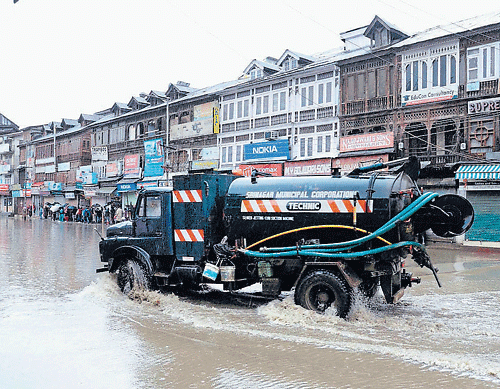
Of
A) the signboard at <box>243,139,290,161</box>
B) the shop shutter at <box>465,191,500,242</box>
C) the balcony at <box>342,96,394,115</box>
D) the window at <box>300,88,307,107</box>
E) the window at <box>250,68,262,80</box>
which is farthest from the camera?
the window at <box>250,68,262,80</box>

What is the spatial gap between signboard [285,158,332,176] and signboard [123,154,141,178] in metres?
19.7

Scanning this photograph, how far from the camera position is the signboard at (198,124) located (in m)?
39.2

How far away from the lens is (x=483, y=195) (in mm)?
24734

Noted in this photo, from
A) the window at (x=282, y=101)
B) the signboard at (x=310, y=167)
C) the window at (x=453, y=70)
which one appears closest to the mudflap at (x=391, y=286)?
the window at (x=453, y=70)

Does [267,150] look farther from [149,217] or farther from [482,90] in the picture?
[149,217]

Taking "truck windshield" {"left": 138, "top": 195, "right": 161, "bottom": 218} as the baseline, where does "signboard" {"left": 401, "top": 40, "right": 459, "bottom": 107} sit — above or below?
above

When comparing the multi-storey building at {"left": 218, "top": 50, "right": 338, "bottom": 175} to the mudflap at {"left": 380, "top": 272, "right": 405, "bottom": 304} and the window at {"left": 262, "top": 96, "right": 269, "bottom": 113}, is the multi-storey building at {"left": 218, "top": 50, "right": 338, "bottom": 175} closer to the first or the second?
the window at {"left": 262, "top": 96, "right": 269, "bottom": 113}

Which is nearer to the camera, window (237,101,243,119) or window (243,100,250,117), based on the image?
window (243,100,250,117)

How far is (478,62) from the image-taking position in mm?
24562

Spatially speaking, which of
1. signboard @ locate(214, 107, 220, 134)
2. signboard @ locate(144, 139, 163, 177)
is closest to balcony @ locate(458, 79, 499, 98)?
signboard @ locate(214, 107, 220, 134)

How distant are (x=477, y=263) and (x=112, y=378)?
51.2ft

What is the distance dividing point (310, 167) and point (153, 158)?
18.5m

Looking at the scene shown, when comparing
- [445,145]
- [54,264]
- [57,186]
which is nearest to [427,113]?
[445,145]

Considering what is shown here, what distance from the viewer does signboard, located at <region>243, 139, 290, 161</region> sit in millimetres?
32969
